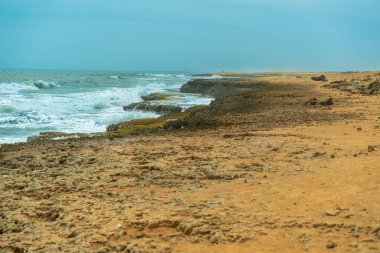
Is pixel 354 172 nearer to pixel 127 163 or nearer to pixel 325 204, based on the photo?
pixel 325 204

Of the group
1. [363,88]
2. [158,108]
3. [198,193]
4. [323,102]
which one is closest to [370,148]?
[198,193]

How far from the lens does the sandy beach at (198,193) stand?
202 inches

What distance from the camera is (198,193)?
271 inches

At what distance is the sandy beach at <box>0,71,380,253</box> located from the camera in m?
5.13

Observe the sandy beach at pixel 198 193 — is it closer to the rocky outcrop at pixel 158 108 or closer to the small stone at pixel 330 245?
the small stone at pixel 330 245

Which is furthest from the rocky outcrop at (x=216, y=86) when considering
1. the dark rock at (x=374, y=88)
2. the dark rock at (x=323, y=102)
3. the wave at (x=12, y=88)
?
the dark rock at (x=323, y=102)

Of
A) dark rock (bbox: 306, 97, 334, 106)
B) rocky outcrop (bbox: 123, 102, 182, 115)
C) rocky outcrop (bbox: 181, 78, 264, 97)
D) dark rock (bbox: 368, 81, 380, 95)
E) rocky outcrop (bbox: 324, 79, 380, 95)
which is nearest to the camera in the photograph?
dark rock (bbox: 306, 97, 334, 106)

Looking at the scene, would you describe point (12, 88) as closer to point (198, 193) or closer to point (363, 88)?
point (363, 88)

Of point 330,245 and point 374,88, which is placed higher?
point 374,88

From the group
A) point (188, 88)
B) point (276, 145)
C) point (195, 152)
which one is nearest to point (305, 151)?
point (276, 145)

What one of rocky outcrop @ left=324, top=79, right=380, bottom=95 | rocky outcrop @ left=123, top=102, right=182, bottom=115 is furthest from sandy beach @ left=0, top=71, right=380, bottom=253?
rocky outcrop @ left=123, top=102, right=182, bottom=115

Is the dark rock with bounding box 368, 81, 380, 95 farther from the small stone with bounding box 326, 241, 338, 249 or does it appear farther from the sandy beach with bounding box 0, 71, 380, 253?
the small stone with bounding box 326, 241, 338, 249

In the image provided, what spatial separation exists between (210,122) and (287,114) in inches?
142

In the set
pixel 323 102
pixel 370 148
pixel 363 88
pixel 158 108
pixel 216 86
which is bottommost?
pixel 158 108
